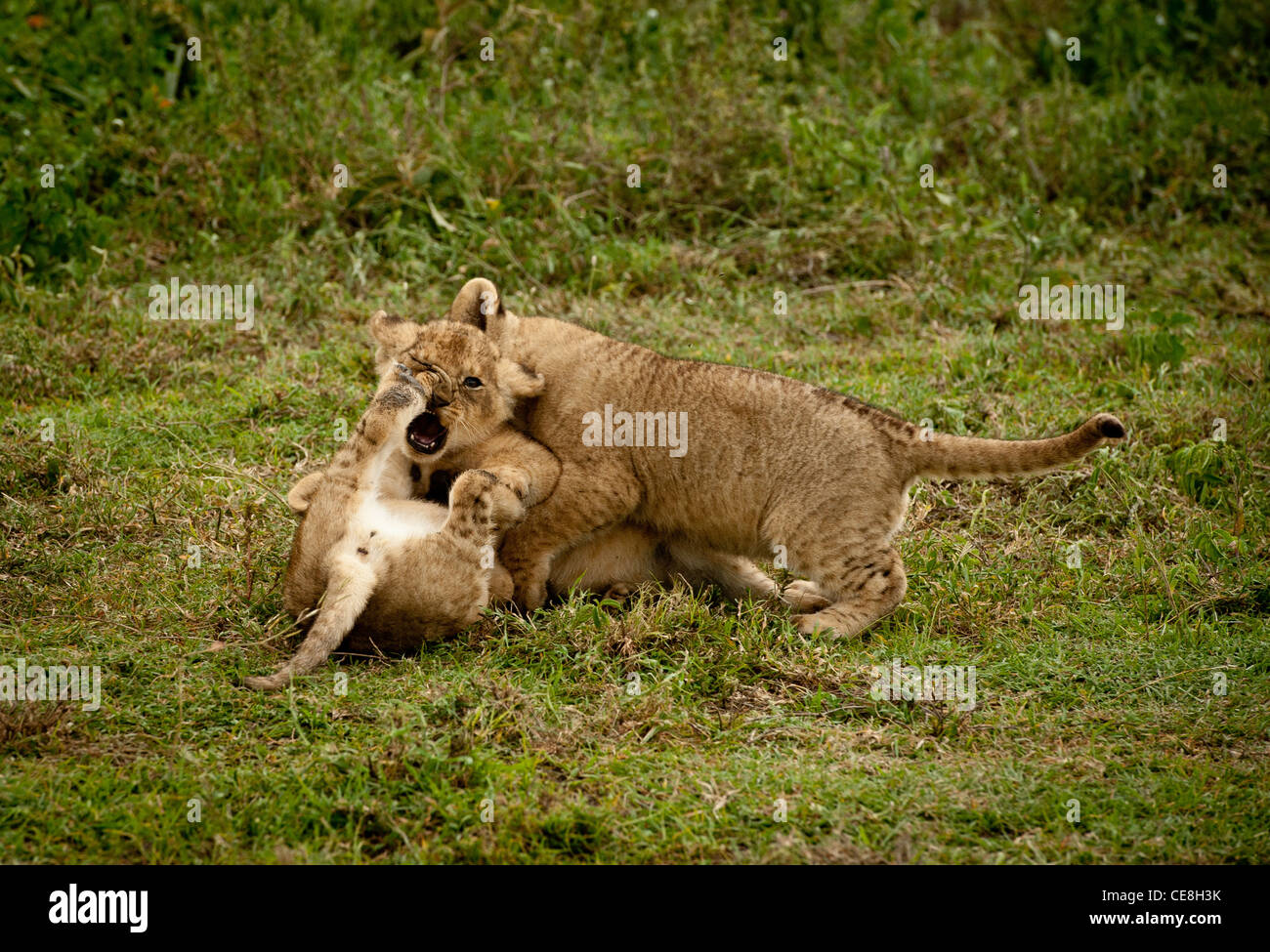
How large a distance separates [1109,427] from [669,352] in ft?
9.90

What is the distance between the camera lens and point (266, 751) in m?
4.15

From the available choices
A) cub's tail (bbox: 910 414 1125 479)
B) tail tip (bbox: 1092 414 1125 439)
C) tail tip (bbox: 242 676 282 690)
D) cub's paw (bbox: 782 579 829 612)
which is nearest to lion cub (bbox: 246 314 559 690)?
tail tip (bbox: 242 676 282 690)

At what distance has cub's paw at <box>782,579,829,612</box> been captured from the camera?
562cm

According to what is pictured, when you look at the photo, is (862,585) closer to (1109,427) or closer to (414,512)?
(1109,427)

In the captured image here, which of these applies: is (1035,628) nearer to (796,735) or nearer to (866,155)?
(796,735)

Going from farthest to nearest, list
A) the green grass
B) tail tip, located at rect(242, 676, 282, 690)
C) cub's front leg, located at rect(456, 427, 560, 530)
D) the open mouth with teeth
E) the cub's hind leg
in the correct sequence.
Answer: the open mouth with teeth
the cub's hind leg
cub's front leg, located at rect(456, 427, 560, 530)
tail tip, located at rect(242, 676, 282, 690)
the green grass

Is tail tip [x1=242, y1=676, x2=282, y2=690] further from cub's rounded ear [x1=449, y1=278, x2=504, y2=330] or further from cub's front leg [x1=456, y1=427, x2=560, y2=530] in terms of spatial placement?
cub's rounded ear [x1=449, y1=278, x2=504, y2=330]

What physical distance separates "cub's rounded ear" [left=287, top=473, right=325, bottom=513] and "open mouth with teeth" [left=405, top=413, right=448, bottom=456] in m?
0.38

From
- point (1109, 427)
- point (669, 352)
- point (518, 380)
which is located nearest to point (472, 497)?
point (518, 380)

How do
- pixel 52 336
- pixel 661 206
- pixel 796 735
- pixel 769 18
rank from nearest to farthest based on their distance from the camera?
pixel 796 735
pixel 52 336
pixel 661 206
pixel 769 18

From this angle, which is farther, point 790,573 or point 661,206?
point 661,206

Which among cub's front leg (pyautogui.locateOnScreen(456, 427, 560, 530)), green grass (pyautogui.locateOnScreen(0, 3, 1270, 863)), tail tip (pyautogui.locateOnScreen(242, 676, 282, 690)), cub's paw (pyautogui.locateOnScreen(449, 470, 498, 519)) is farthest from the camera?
cub's front leg (pyautogui.locateOnScreen(456, 427, 560, 530))
